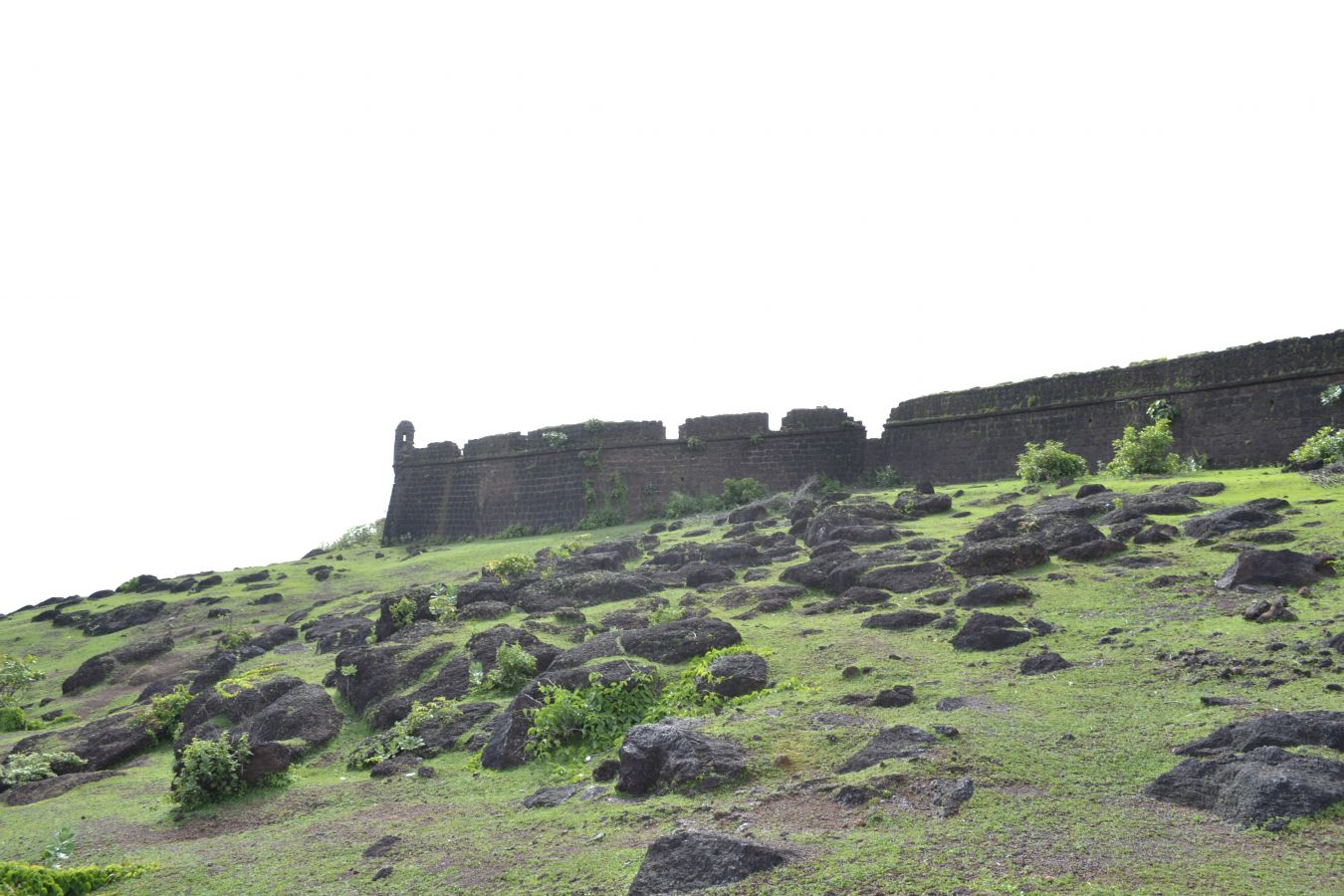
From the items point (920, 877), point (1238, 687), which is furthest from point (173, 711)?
point (1238, 687)

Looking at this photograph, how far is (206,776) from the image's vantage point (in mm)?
7402

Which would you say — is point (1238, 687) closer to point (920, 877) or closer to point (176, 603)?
point (920, 877)

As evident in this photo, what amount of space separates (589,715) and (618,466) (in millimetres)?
17961

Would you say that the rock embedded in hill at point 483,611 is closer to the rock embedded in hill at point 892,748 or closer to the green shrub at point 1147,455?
the rock embedded in hill at point 892,748

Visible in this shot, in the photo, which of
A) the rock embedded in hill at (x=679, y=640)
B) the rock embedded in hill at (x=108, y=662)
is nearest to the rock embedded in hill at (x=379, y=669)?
the rock embedded in hill at (x=679, y=640)

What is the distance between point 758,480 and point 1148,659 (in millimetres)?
17297

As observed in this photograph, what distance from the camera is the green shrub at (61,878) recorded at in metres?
5.64

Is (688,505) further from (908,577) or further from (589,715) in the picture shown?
(589,715)

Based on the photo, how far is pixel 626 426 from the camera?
25.3m

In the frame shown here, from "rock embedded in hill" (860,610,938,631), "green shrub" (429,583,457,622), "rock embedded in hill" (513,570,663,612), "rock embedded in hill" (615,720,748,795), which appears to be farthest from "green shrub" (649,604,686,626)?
"rock embedded in hill" (615,720,748,795)

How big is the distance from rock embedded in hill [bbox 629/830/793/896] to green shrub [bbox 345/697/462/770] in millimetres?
4113

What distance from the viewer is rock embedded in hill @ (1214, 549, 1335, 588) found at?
24.9 ft

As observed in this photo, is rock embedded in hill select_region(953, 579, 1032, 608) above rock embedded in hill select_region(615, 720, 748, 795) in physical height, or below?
above

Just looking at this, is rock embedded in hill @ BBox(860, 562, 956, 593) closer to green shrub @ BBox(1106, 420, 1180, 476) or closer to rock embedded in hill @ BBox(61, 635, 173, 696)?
green shrub @ BBox(1106, 420, 1180, 476)
